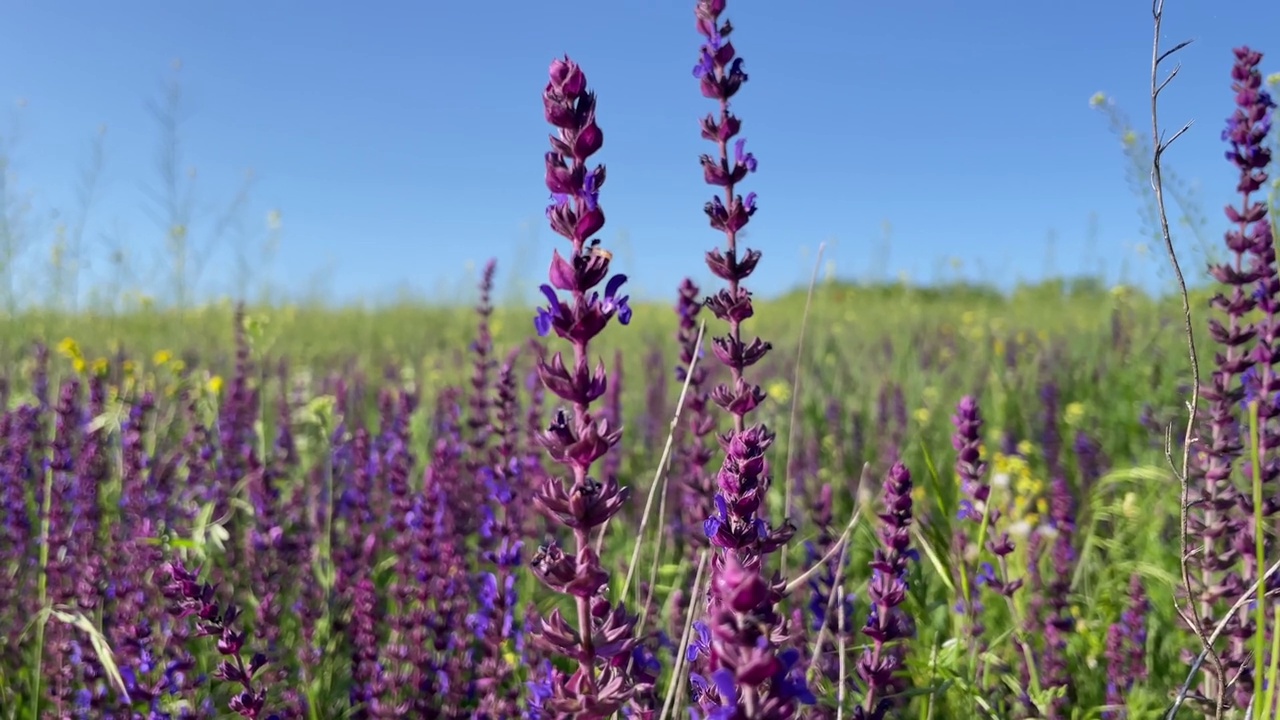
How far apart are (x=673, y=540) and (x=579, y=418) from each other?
2862 mm

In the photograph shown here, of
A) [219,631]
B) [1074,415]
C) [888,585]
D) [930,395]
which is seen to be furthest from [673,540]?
[930,395]

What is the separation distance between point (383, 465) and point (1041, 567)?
3.27 m

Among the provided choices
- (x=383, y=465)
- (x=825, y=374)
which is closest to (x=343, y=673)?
(x=383, y=465)

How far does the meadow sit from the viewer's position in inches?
39.2

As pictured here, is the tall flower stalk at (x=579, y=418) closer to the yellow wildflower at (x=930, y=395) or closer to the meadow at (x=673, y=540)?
the meadow at (x=673, y=540)

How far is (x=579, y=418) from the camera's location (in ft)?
3.08

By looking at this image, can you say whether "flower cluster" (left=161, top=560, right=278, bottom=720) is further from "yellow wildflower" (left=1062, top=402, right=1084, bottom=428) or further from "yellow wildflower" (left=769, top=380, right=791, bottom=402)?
"yellow wildflower" (left=1062, top=402, right=1084, bottom=428)

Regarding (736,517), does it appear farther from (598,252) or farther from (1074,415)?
(1074,415)

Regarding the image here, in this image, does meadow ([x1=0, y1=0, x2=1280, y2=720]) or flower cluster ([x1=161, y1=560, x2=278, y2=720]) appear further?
flower cluster ([x1=161, y1=560, x2=278, y2=720])

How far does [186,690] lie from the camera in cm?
222

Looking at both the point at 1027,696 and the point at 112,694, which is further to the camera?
the point at 112,694

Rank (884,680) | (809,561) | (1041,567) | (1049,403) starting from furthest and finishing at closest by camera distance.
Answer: (1049,403), (1041,567), (809,561), (884,680)

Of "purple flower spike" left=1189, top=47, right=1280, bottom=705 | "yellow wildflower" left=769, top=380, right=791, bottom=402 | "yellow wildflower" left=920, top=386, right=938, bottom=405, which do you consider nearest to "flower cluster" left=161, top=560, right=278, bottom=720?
"purple flower spike" left=1189, top=47, right=1280, bottom=705

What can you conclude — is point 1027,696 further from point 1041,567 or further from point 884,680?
point 1041,567
